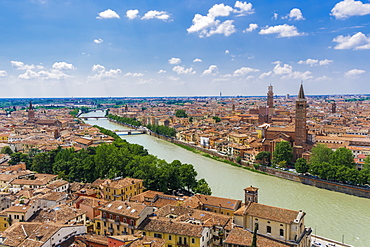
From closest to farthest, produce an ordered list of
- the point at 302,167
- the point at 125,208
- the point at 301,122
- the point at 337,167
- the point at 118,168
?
the point at 125,208 < the point at 118,168 < the point at 337,167 < the point at 302,167 < the point at 301,122

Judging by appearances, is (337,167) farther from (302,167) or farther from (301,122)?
(301,122)

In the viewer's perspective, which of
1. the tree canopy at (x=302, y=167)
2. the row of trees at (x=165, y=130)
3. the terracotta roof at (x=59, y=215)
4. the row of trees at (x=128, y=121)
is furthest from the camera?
the row of trees at (x=128, y=121)

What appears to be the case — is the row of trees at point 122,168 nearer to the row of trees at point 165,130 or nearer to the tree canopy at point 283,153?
the tree canopy at point 283,153

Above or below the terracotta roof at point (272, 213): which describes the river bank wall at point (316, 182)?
below

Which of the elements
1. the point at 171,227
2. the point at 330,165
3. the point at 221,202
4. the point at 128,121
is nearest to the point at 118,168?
the point at 221,202

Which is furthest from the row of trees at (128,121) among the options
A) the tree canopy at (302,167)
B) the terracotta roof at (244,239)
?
the terracotta roof at (244,239)

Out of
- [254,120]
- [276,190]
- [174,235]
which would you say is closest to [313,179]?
[276,190]
